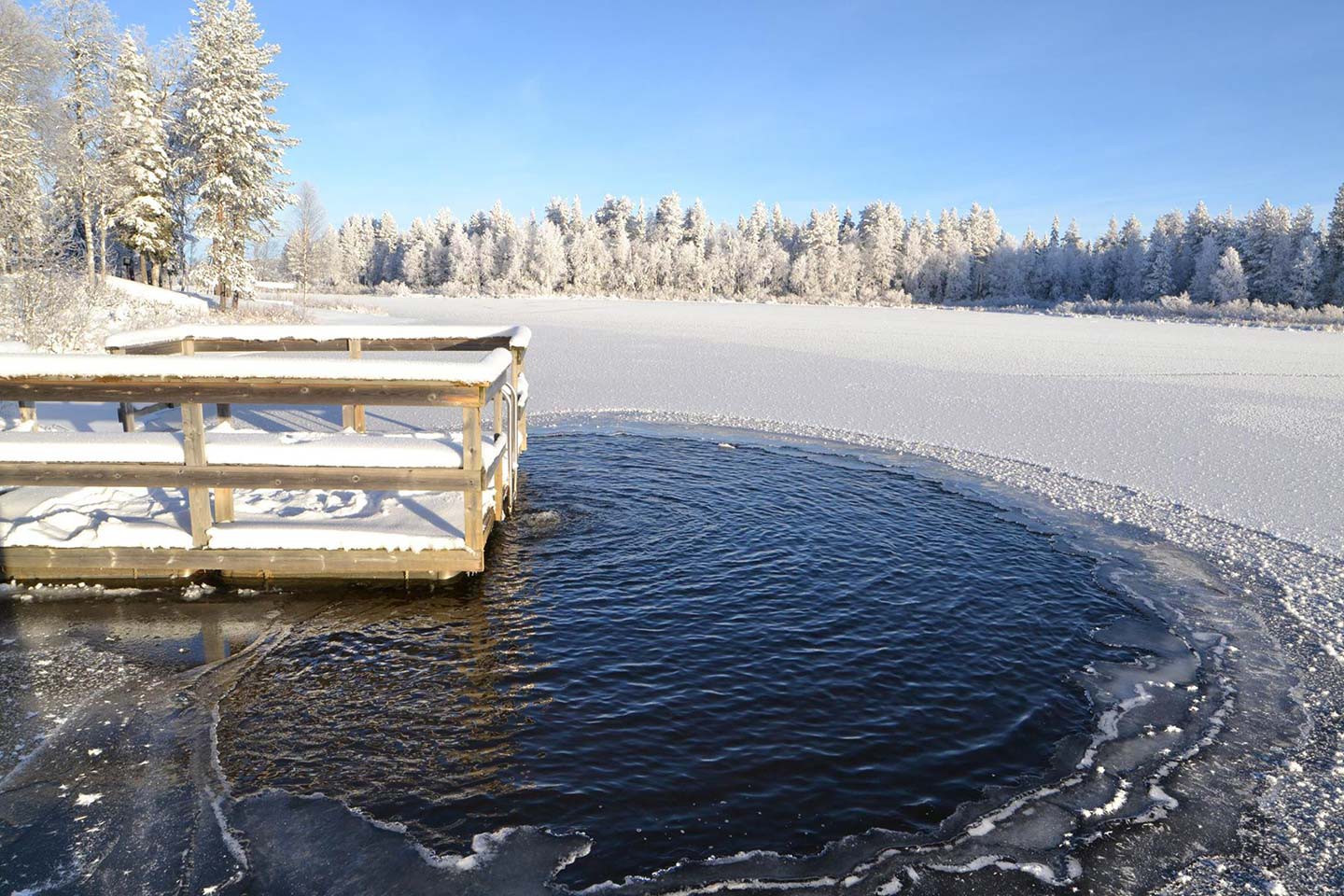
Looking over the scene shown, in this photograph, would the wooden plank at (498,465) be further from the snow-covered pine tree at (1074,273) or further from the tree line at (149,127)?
the snow-covered pine tree at (1074,273)

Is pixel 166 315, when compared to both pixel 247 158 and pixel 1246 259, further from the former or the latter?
pixel 1246 259

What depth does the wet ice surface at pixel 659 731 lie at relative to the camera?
4.54m

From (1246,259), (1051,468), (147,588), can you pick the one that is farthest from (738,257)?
(147,588)

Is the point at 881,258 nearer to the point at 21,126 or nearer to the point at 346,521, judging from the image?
the point at 21,126

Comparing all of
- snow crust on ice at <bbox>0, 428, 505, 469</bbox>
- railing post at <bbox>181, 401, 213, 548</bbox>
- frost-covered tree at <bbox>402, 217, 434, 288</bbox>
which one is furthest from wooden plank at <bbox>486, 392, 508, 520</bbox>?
frost-covered tree at <bbox>402, 217, 434, 288</bbox>

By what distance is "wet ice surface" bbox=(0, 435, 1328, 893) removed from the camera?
14.9 feet

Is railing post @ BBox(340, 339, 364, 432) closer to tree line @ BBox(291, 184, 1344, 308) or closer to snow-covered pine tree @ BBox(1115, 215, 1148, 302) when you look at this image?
tree line @ BBox(291, 184, 1344, 308)

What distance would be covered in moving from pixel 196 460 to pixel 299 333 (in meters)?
4.77

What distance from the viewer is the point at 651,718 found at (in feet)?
19.7

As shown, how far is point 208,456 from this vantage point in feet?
26.2

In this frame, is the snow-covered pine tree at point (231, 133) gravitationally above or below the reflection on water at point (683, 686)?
above

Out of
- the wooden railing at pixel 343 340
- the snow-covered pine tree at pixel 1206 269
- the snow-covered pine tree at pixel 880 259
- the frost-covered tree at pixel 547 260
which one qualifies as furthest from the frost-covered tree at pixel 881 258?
the wooden railing at pixel 343 340

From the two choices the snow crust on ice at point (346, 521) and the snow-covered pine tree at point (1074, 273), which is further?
the snow-covered pine tree at point (1074, 273)

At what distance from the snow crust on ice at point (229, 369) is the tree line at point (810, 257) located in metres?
78.9
